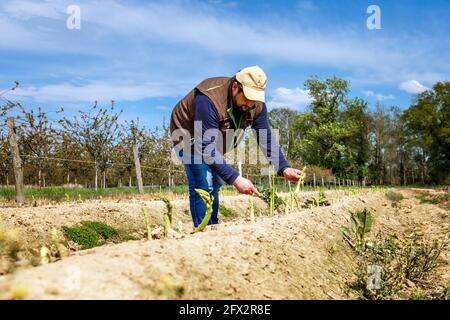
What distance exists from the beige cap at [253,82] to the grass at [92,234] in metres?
3.63

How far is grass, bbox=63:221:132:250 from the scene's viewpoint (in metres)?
6.07

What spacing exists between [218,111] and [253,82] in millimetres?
411

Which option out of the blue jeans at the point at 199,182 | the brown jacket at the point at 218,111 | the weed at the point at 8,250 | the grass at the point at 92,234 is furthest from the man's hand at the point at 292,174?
the grass at the point at 92,234

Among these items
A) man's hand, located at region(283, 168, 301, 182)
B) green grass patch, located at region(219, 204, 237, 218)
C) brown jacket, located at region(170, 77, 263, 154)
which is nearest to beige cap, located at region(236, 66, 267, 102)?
brown jacket, located at region(170, 77, 263, 154)

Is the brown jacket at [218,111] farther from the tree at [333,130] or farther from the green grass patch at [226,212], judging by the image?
the tree at [333,130]

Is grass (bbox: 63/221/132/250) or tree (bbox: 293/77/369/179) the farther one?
tree (bbox: 293/77/369/179)

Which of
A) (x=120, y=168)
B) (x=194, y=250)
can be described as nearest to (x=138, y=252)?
(x=194, y=250)

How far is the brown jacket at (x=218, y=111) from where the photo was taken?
366 centimetres

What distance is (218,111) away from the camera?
12.0ft

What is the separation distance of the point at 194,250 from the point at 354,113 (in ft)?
141

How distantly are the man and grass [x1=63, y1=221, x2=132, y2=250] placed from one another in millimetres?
2697

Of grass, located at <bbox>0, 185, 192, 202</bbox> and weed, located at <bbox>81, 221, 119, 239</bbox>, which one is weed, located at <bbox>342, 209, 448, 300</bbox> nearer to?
weed, located at <bbox>81, 221, 119, 239</bbox>

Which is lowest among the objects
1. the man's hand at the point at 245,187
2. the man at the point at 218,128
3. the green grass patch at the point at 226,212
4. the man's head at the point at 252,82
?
the green grass patch at the point at 226,212

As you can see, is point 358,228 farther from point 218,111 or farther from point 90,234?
point 90,234
